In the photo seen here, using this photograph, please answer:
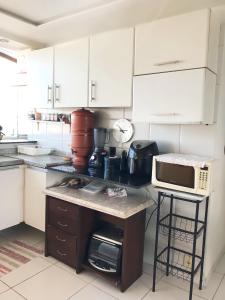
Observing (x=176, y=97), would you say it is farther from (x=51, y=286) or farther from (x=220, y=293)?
(x=51, y=286)

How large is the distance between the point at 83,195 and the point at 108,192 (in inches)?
8.6

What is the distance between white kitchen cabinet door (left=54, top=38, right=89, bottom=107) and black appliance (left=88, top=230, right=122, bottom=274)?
3.77 ft

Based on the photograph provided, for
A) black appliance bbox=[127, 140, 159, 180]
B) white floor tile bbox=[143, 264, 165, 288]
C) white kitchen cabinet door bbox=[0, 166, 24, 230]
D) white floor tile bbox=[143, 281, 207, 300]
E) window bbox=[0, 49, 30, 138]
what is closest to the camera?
white floor tile bbox=[143, 281, 207, 300]

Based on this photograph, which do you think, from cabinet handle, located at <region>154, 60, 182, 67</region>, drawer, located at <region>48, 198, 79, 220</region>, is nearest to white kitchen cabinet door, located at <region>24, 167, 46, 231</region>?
drawer, located at <region>48, 198, 79, 220</region>

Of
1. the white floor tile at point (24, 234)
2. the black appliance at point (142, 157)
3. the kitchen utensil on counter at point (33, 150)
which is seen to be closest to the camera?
the black appliance at point (142, 157)

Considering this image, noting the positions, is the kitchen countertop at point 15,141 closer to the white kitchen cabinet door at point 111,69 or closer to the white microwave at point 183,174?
the white kitchen cabinet door at point 111,69

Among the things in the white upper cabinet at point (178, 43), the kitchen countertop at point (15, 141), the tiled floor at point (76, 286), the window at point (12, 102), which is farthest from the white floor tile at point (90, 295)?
the window at point (12, 102)

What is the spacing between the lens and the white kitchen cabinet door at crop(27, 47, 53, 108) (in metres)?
2.49

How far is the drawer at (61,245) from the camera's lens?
1.99 m

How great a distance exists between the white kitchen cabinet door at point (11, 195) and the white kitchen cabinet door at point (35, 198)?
6 cm

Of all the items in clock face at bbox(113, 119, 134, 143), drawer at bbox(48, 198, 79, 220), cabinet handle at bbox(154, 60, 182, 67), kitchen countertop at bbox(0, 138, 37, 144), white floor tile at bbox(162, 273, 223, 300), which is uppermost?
cabinet handle at bbox(154, 60, 182, 67)

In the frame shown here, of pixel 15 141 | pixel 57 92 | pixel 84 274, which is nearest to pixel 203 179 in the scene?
pixel 84 274

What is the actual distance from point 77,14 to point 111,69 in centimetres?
53

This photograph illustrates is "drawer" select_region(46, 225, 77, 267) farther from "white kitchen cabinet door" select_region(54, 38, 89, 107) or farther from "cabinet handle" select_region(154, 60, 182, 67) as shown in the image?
"cabinet handle" select_region(154, 60, 182, 67)
